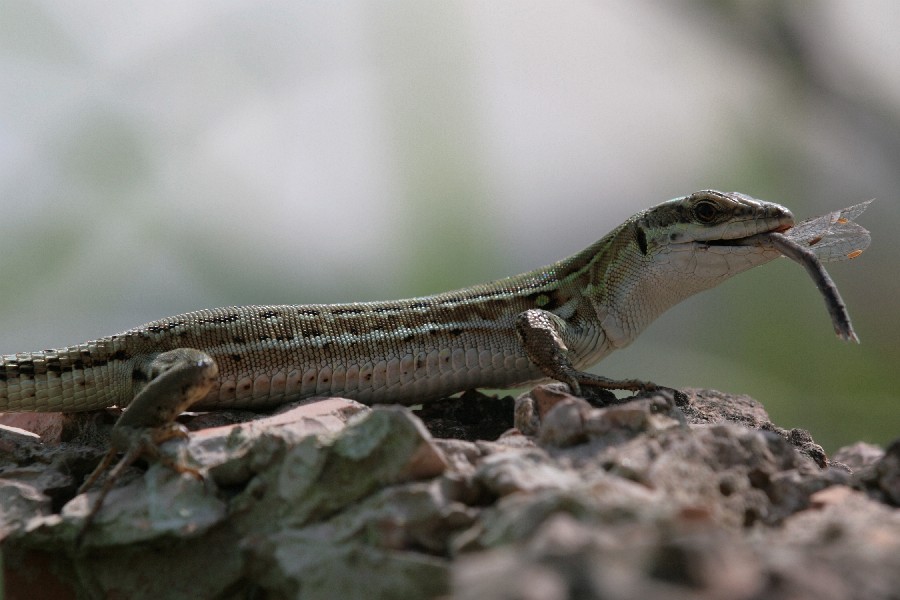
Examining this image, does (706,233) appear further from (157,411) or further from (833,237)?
(157,411)

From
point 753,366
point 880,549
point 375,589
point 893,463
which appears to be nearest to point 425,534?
point 375,589

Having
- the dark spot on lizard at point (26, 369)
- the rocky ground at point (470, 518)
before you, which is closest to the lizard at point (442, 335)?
the dark spot on lizard at point (26, 369)

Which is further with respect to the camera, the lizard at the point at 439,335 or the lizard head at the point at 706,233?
the lizard head at the point at 706,233

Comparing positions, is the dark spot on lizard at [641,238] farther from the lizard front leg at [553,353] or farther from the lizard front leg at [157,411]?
the lizard front leg at [157,411]

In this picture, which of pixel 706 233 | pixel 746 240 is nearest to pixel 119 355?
pixel 706 233

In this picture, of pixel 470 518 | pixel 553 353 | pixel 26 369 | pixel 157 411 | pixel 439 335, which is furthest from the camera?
pixel 439 335
